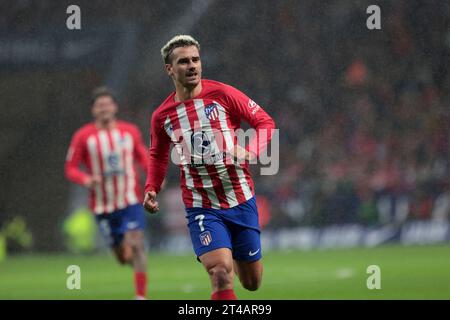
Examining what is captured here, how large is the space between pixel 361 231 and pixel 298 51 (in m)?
2.72

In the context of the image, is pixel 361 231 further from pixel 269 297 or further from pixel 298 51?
pixel 269 297

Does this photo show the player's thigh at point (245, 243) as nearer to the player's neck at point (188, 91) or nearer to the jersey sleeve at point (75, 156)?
the player's neck at point (188, 91)

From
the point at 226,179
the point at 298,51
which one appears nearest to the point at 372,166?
the point at 298,51

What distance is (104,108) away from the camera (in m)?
9.85

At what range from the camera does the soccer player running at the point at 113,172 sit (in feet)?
32.3

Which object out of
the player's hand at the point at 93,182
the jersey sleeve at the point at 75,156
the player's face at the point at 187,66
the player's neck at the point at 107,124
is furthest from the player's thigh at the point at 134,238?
the player's face at the point at 187,66

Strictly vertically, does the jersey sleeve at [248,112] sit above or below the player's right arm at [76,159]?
below

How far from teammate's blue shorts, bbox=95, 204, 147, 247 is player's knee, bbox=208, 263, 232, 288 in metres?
3.76

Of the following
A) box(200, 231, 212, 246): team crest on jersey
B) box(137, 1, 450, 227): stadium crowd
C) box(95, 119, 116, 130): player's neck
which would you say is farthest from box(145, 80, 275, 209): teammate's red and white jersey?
box(137, 1, 450, 227): stadium crowd

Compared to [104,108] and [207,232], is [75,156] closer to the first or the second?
[104,108]

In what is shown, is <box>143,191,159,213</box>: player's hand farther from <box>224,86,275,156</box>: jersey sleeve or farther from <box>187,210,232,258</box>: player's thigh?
<box>224,86,275,156</box>: jersey sleeve

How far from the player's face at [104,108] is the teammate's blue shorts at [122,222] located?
94cm

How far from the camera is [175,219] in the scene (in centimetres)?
1420

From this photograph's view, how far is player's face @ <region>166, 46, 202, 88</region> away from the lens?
21.3ft
